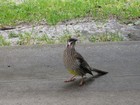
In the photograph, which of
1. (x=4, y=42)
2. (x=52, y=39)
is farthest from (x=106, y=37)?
(x=4, y=42)

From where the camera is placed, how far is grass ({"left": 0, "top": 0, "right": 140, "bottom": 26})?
931 cm

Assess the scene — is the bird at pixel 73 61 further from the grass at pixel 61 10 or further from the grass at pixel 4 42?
the grass at pixel 61 10

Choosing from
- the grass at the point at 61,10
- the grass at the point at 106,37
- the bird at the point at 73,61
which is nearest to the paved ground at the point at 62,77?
the bird at the point at 73,61

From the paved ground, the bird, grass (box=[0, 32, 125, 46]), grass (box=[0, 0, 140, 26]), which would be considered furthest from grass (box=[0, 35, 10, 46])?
the bird

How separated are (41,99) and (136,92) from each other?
1.01 m

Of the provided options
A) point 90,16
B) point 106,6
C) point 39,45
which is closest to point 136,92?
point 39,45

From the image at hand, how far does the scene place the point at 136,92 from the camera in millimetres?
4984

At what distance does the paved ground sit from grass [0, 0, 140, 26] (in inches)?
93.1

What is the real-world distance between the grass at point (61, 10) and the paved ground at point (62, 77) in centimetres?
237

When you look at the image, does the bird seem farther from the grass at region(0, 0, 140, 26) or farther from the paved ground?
the grass at region(0, 0, 140, 26)

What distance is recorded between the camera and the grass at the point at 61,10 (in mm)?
9312

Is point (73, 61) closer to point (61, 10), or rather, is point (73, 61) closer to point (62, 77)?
point (62, 77)

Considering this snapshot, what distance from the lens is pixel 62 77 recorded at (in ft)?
18.3

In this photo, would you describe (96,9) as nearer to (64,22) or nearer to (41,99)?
(64,22)
